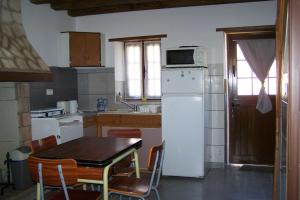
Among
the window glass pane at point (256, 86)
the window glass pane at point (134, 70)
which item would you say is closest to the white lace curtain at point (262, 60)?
the window glass pane at point (256, 86)

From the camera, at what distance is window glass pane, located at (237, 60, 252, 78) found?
503cm

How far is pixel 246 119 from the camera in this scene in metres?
5.07

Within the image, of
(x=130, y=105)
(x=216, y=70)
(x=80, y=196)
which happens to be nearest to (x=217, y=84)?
(x=216, y=70)

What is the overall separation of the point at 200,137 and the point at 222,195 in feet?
2.83

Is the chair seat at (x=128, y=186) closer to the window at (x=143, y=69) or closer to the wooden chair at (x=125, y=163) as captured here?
the wooden chair at (x=125, y=163)

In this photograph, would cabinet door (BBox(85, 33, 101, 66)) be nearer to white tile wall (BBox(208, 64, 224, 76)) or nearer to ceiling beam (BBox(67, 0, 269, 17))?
ceiling beam (BBox(67, 0, 269, 17))

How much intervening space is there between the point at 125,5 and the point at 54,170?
3342 millimetres

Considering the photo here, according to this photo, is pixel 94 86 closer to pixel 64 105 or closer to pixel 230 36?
pixel 64 105

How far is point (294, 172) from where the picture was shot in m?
1.59

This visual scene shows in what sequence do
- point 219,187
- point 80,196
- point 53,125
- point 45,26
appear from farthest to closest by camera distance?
point 45,26, point 53,125, point 219,187, point 80,196

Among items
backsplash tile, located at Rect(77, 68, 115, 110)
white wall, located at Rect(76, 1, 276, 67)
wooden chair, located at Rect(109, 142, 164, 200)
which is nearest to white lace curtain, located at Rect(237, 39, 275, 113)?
white wall, located at Rect(76, 1, 276, 67)

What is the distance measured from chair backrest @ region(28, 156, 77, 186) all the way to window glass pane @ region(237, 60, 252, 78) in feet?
11.8

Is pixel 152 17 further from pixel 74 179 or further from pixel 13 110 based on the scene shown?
pixel 74 179

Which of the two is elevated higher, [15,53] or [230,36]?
[230,36]
